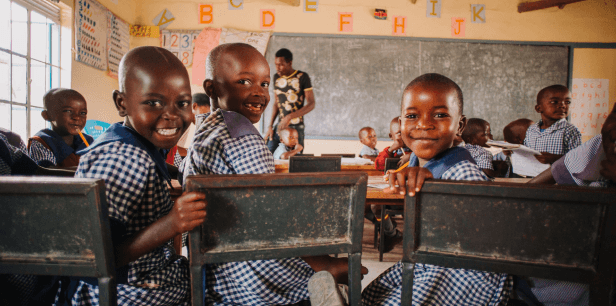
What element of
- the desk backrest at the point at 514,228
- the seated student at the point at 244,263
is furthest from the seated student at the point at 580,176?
the seated student at the point at 244,263

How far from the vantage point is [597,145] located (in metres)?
1.06

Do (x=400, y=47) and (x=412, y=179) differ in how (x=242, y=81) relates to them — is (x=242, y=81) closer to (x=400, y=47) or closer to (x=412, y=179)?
(x=412, y=179)

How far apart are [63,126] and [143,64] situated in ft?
6.73

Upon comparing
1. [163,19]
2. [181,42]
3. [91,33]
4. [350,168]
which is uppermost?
[163,19]

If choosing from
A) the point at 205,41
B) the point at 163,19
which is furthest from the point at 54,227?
the point at 163,19

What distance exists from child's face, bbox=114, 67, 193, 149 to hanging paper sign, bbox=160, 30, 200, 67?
4.44 m

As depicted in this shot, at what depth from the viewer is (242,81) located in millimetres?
1159

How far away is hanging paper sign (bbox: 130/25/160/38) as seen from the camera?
4.96m

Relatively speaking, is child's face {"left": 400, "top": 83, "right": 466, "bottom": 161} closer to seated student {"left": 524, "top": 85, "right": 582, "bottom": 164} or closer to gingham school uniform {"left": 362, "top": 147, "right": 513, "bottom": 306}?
gingham school uniform {"left": 362, "top": 147, "right": 513, "bottom": 306}

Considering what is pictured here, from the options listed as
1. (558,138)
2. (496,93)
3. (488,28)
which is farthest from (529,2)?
(558,138)

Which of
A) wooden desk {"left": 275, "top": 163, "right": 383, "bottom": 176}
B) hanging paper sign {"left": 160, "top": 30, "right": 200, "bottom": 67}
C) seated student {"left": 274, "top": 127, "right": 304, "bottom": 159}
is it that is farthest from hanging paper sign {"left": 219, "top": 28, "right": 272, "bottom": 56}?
wooden desk {"left": 275, "top": 163, "right": 383, "bottom": 176}

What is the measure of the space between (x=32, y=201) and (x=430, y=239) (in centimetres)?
66

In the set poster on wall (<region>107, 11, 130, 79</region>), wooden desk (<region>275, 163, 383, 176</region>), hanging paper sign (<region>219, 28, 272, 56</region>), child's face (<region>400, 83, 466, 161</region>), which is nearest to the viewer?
child's face (<region>400, 83, 466, 161</region>)

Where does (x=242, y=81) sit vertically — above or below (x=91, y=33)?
below
